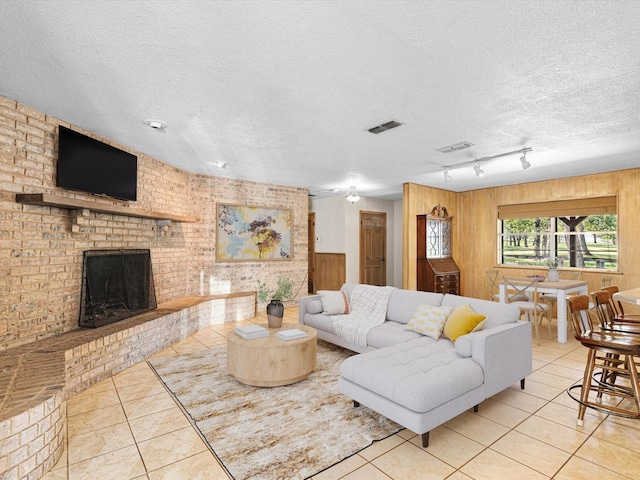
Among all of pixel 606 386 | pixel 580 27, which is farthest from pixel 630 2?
pixel 606 386

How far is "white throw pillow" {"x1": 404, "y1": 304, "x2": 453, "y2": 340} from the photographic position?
3.31 metres

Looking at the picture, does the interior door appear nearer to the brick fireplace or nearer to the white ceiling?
the brick fireplace

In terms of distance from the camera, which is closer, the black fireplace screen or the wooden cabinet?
the black fireplace screen

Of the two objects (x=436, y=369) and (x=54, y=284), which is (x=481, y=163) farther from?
(x=54, y=284)

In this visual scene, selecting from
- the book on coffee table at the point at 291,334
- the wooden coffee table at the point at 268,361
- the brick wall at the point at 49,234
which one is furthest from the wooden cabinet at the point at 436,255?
the brick wall at the point at 49,234

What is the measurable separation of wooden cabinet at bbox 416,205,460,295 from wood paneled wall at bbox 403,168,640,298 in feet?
0.56

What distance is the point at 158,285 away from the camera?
16.6 feet

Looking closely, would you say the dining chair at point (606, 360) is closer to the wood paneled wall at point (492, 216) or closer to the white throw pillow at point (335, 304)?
the white throw pillow at point (335, 304)

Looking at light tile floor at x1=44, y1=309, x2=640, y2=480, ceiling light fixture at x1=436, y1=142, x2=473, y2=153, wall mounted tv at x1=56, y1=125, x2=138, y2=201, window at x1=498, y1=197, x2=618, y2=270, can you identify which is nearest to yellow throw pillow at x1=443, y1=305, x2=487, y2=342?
light tile floor at x1=44, y1=309, x2=640, y2=480

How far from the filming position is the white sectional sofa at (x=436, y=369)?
87.5 inches

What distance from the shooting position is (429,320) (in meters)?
3.40

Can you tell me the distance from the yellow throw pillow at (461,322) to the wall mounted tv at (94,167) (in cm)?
399

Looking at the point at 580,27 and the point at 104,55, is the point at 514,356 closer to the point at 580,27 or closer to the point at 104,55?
the point at 580,27

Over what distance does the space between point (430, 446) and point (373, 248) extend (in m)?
6.57
